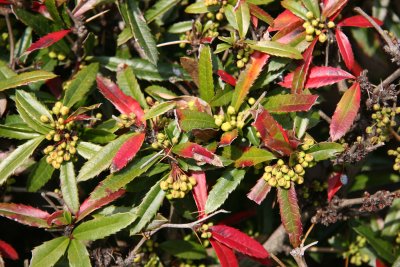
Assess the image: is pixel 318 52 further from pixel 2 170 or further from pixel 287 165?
pixel 2 170

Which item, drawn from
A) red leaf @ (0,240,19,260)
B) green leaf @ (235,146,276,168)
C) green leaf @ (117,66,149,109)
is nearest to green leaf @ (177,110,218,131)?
green leaf @ (235,146,276,168)

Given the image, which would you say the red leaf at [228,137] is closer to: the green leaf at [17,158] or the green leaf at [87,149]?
the green leaf at [87,149]

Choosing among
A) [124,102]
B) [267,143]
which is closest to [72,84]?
[124,102]

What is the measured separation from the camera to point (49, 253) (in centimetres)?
148

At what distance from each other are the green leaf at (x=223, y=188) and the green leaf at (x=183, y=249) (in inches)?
15.7

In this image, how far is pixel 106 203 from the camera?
1.53 m

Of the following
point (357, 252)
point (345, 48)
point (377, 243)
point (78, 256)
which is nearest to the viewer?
point (78, 256)

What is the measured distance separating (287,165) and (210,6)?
577 millimetres

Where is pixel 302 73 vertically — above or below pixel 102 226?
above

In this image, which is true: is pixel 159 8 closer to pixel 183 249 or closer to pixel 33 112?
pixel 33 112

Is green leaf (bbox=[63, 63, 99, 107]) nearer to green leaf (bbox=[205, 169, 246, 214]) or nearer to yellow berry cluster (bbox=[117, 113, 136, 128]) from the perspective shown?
yellow berry cluster (bbox=[117, 113, 136, 128])

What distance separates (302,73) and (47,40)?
0.76m

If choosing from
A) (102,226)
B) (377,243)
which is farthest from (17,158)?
(377,243)

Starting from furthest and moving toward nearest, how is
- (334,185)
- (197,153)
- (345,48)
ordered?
(334,185) < (345,48) < (197,153)
